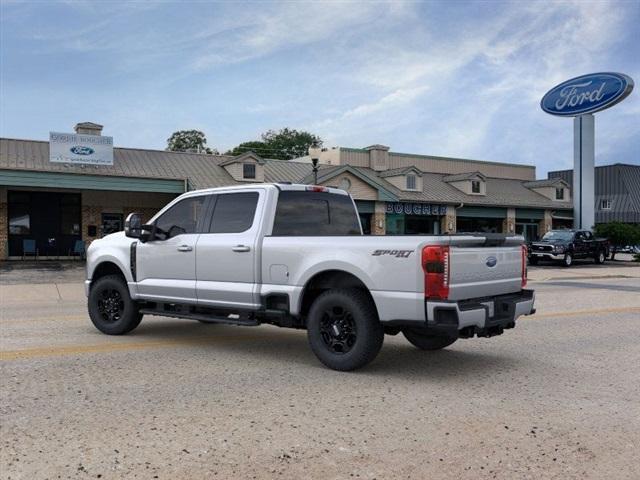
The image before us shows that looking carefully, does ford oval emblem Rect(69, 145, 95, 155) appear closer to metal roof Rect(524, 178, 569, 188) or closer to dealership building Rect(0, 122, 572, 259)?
dealership building Rect(0, 122, 572, 259)

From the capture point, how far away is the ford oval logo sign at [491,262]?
637 cm

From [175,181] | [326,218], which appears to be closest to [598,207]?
[175,181]

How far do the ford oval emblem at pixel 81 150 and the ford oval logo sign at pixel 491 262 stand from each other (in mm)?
25478

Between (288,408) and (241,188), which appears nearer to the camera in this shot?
(288,408)

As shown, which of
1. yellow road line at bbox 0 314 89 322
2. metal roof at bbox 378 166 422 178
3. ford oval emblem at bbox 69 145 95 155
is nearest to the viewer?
yellow road line at bbox 0 314 89 322

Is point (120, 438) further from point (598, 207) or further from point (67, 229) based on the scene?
point (598, 207)

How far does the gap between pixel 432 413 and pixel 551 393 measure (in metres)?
1.43

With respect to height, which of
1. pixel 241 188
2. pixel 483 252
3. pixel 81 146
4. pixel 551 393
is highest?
pixel 81 146

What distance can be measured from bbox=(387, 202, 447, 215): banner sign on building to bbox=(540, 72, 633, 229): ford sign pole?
8.27 m

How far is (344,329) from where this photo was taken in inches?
252

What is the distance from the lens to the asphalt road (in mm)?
3953

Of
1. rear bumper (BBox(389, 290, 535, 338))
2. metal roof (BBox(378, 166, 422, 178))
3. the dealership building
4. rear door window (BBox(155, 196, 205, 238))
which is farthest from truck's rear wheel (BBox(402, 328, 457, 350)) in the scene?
metal roof (BBox(378, 166, 422, 178))

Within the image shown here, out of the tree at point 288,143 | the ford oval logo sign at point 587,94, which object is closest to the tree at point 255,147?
the tree at point 288,143

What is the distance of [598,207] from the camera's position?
201 ft
